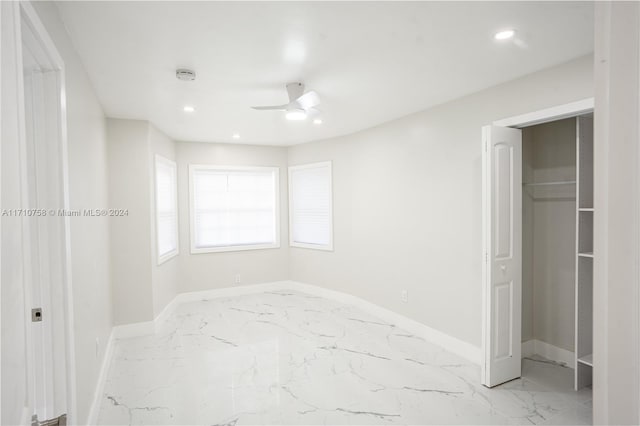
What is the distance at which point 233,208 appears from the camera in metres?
6.09

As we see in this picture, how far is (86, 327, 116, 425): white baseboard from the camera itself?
2.50m

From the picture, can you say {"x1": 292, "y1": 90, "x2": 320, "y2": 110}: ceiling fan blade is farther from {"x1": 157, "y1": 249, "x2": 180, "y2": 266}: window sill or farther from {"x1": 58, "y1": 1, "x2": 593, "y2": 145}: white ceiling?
{"x1": 157, "y1": 249, "x2": 180, "y2": 266}: window sill

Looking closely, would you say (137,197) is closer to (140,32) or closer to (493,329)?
(140,32)

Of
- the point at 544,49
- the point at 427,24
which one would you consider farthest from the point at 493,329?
the point at 427,24

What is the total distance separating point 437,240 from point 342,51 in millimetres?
2333

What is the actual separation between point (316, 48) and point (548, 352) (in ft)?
12.1

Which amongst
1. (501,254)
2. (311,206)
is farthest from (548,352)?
(311,206)

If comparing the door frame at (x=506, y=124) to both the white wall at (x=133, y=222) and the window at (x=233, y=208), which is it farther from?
the window at (x=233, y=208)

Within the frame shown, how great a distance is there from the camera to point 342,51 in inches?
95.4

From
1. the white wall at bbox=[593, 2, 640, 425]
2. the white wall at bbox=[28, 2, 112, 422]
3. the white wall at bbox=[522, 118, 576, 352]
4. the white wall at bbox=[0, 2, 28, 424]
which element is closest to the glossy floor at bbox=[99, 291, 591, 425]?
the white wall at bbox=[522, 118, 576, 352]

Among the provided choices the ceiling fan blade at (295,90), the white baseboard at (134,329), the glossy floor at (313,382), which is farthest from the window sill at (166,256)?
the ceiling fan blade at (295,90)

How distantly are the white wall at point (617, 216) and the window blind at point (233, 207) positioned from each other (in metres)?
5.67

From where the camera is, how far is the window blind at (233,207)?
5828 millimetres

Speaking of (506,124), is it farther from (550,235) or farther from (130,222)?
(130,222)
